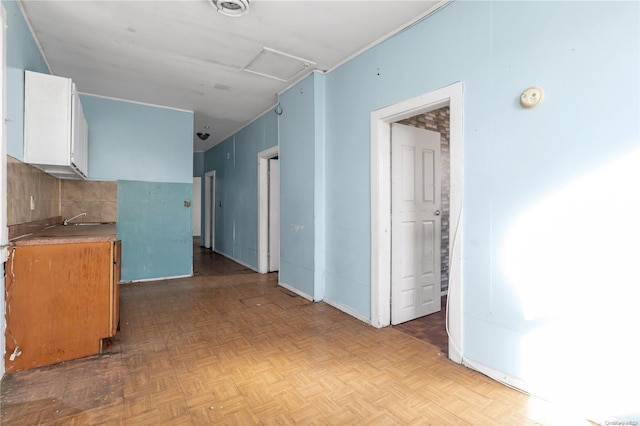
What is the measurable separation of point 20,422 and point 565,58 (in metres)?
3.80

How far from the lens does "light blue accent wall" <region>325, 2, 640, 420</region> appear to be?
171cm

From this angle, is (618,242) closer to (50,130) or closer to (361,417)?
(361,417)

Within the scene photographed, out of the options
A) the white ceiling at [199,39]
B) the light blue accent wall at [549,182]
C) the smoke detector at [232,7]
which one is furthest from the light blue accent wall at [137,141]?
the light blue accent wall at [549,182]

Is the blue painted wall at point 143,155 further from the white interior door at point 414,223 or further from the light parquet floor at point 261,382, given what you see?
the white interior door at point 414,223

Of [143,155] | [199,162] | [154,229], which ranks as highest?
[199,162]

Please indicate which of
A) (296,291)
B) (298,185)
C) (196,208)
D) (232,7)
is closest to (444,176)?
(298,185)

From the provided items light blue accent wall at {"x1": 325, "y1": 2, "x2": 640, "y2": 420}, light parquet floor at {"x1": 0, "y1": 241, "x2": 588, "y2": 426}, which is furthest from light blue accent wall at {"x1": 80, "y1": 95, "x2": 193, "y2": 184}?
light blue accent wall at {"x1": 325, "y1": 2, "x2": 640, "y2": 420}

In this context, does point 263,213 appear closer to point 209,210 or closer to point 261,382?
point 209,210

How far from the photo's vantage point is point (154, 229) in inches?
207

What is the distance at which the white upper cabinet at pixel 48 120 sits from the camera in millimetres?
2727

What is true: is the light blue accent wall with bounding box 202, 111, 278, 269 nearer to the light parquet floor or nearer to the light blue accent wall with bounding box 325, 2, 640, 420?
the light parquet floor

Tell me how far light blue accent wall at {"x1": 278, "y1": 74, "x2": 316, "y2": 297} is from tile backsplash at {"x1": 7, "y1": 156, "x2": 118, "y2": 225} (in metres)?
2.72

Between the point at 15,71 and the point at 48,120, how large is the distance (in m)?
0.43

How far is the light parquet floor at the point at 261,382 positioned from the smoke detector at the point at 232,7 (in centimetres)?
287
